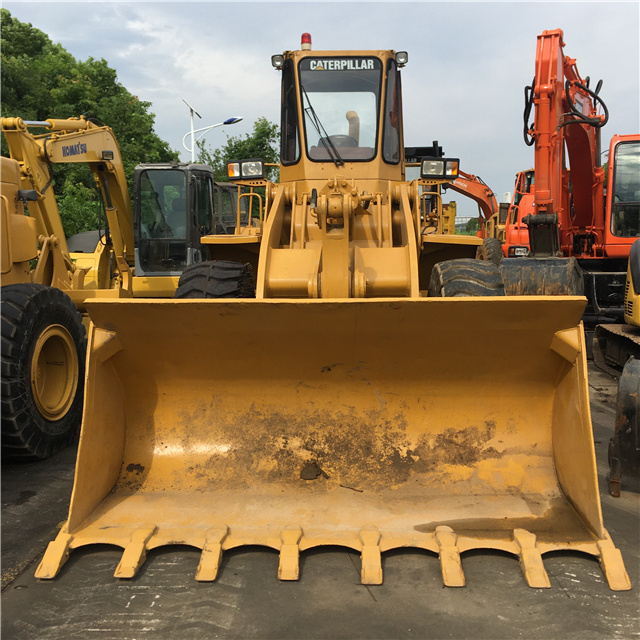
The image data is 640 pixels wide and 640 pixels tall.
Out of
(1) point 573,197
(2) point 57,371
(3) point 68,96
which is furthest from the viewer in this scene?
(3) point 68,96

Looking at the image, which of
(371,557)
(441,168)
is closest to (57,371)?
(371,557)

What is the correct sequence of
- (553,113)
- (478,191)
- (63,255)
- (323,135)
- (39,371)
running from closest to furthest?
(39,371)
(323,135)
(63,255)
(553,113)
(478,191)

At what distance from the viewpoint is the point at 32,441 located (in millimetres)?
4637

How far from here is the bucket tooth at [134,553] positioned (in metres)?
3.07

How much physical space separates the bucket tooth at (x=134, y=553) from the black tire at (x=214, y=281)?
1.69m

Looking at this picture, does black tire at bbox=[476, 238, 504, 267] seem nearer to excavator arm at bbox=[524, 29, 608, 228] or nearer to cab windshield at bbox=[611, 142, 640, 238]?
cab windshield at bbox=[611, 142, 640, 238]

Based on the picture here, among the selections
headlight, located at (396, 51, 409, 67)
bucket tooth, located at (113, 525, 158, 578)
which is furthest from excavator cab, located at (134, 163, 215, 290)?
bucket tooth, located at (113, 525, 158, 578)

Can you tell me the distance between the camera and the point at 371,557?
10.2 feet

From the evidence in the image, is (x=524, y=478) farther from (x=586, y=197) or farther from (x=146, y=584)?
(x=586, y=197)

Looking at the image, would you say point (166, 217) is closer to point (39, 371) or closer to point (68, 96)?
point (39, 371)

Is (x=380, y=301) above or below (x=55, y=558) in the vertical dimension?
above

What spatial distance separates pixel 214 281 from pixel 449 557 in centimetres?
242

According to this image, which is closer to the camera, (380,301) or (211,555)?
(211,555)

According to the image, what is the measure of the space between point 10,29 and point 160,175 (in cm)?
2174
